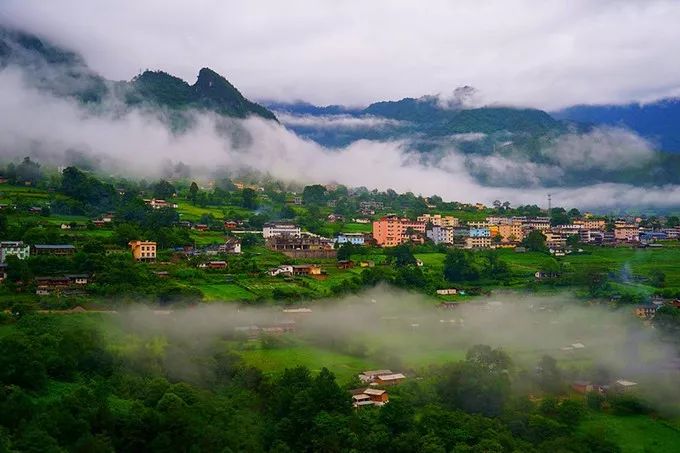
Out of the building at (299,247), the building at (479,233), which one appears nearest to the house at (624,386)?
the building at (299,247)

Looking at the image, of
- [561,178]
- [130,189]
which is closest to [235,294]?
[130,189]

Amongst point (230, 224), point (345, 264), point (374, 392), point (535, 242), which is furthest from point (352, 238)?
point (374, 392)

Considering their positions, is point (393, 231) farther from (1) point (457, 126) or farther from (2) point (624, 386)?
(1) point (457, 126)

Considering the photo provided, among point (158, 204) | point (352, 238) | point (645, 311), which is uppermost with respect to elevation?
point (158, 204)

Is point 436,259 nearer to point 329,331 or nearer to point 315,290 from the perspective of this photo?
point 315,290

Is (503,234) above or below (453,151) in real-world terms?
below

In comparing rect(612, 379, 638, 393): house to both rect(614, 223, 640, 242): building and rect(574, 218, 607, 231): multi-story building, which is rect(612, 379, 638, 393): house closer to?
rect(614, 223, 640, 242): building

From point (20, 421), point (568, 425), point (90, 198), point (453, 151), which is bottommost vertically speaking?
point (568, 425)
